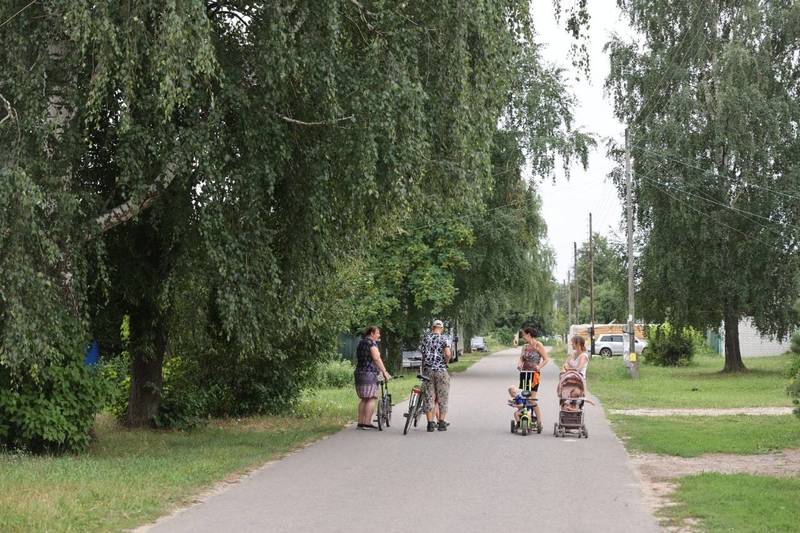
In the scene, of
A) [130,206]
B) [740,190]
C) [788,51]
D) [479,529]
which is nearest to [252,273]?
[130,206]

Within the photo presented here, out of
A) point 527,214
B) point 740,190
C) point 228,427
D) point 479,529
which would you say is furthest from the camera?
point 527,214

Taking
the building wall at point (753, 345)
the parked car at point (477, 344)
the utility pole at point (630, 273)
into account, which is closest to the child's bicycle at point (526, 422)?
the utility pole at point (630, 273)

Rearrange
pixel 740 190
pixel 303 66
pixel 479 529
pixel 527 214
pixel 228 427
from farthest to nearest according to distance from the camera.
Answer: pixel 527 214 < pixel 740 190 < pixel 228 427 < pixel 303 66 < pixel 479 529

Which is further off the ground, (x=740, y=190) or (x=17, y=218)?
(x=740, y=190)

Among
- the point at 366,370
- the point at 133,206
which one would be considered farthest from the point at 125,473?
the point at 366,370

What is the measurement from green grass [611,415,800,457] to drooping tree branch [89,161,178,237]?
290 inches

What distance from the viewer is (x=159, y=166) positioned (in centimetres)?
1293

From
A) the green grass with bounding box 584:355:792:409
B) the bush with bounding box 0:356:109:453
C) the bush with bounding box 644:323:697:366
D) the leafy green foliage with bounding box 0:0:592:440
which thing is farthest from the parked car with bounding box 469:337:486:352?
the bush with bounding box 0:356:109:453

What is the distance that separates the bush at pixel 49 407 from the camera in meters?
12.8

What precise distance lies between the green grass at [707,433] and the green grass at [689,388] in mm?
1780

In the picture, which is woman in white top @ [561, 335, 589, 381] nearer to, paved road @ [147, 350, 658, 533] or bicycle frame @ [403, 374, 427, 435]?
paved road @ [147, 350, 658, 533]

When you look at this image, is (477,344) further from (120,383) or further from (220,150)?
(220,150)

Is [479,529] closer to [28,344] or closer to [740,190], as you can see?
[28,344]

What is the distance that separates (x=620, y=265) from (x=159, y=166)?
105 ft
